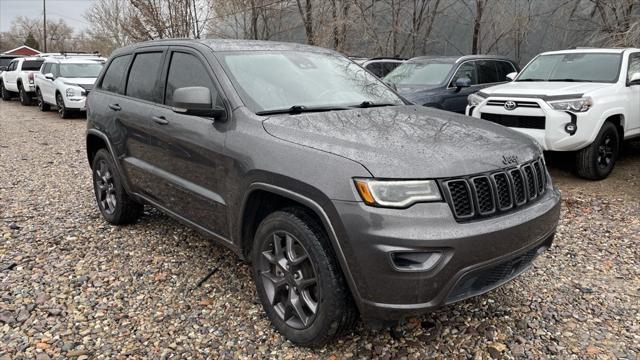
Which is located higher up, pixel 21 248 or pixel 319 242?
pixel 319 242

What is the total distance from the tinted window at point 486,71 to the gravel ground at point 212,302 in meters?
4.44

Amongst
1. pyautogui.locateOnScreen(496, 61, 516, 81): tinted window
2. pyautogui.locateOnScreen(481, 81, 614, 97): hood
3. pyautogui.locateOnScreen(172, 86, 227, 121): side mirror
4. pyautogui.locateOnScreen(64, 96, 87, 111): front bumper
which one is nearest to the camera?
pyautogui.locateOnScreen(172, 86, 227, 121): side mirror

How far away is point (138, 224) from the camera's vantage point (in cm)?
482

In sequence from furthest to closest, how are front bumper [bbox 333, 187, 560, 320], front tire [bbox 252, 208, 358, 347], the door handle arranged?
the door handle, front tire [bbox 252, 208, 358, 347], front bumper [bbox 333, 187, 560, 320]

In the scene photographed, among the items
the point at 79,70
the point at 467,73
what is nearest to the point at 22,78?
the point at 79,70

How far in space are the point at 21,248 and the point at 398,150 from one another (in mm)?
3567

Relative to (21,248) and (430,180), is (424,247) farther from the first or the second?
(21,248)

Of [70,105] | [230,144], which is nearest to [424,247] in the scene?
[230,144]

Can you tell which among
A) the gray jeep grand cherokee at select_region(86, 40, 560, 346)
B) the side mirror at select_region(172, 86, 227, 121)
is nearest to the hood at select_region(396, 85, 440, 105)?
the gray jeep grand cherokee at select_region(86, 40, 560, 346)

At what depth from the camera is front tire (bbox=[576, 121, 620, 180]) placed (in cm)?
604

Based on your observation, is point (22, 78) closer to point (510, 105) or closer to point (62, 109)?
→ point (62, 109)

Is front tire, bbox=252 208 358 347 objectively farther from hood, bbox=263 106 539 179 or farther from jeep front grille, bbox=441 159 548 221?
jeep front grille, bbox=441 159 548 221

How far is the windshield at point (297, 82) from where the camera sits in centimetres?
322

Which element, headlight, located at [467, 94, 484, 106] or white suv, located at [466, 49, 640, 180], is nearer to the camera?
white suv, located at [466, 49, 640, 180]
